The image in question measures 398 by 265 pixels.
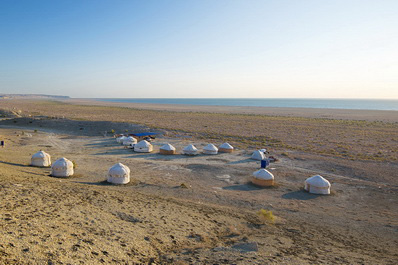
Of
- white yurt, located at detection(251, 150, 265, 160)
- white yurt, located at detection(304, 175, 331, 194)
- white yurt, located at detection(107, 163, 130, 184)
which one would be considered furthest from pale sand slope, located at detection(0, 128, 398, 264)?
white yurt, located at detection(251, 150, 265, 160)

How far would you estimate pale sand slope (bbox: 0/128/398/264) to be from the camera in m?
8.26

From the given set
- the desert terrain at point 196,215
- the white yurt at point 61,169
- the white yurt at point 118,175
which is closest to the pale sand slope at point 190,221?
the desert terrain at point 196,215

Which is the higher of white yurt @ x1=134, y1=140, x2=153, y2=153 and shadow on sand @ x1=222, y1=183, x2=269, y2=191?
white yurt @ x1=134, y1=140, x2=153, y2=153

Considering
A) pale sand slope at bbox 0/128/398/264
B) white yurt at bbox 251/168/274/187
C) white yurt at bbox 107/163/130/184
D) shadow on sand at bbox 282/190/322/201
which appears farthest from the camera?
white yurt at bbox 251/168/274/187

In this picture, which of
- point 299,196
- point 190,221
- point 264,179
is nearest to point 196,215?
point 190,221

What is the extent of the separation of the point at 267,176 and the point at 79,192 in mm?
11704

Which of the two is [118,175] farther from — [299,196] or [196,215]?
[299,196]

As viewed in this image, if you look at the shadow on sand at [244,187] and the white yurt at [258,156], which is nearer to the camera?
the shadow on sand at [244,187]

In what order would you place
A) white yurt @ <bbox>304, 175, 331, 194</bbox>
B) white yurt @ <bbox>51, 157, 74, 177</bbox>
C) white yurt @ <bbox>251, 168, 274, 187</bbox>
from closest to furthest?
white yurt @ <bbox>304, 175, 331, 194</bbox> → white yurt @ <bbox>51, 157, 74, 177</bbox> → white yurt @ <bbox>251, 168, 274, 187</bbox>

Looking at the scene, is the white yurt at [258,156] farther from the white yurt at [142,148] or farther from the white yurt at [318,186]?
the white yurt at [142,148]

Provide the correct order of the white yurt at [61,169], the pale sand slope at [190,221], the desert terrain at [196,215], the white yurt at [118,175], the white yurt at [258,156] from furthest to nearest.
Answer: the white yurt at [258,156]
the white yurt at [61,169]
the white yurt at [118,175]
the desert terrain at [196,215]
the pale sand slope at [190,221]

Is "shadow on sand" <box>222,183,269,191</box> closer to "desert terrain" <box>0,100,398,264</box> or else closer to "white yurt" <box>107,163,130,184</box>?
"desert terrain" <box>0,100,398,264</box>

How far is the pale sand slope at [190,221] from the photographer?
826 cm

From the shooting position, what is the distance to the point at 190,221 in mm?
11758
